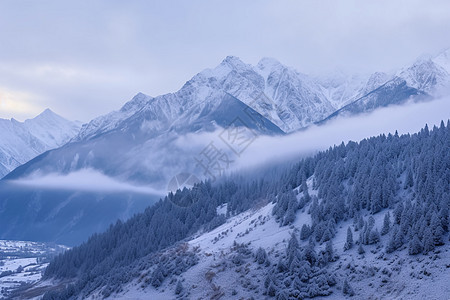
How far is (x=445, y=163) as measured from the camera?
76.6m

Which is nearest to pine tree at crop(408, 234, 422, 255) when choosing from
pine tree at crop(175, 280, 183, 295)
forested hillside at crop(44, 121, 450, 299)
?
forested hillside at crop(44, 121, 450, 299)

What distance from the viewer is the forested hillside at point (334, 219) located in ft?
195

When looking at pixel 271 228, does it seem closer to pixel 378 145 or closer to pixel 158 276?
pixel 158 276

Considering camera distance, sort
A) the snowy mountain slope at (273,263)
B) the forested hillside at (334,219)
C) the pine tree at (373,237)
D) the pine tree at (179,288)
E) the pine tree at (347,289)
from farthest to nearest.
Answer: the pine tree at (179,288) → the pine tree at (373,237) → the forested hillside at (334,219) → the pine tree at (347,289) → the snowy mountain slope at (273,263)

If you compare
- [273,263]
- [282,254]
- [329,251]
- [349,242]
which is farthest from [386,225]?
[273,263]

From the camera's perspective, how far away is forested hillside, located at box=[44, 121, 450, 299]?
59.4 metres

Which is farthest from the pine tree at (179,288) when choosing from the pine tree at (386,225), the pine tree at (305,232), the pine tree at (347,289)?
the pine tree at (386,225)

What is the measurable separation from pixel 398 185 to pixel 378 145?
30377 mm

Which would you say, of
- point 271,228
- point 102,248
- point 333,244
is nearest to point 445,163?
point 333,244

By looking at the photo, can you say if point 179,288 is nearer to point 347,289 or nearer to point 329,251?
point 329,251

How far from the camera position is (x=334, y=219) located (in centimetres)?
7856

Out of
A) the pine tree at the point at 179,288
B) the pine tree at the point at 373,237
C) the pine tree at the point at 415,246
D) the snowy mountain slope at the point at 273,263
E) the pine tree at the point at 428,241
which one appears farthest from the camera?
the pine tree at the point at 179,288

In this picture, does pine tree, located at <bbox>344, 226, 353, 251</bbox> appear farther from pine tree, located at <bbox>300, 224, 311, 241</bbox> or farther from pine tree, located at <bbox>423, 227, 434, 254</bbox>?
pine tree, located at <bbox>423, 227, 434, 254</bbox>

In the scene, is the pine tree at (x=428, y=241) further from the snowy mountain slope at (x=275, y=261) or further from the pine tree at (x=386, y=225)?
the pine tree at (x=386, y=225)
